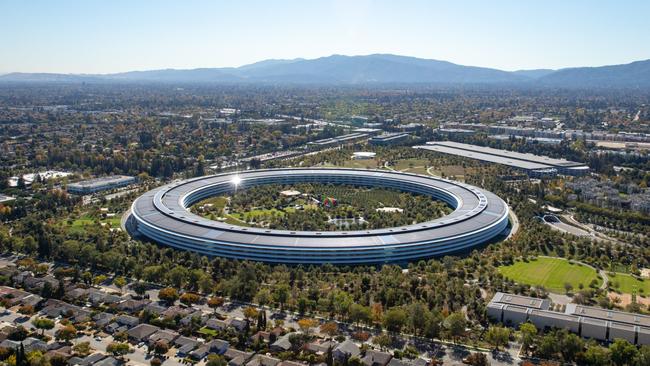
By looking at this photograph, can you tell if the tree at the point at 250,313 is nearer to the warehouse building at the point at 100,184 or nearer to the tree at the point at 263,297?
the tree at the point at 263,297

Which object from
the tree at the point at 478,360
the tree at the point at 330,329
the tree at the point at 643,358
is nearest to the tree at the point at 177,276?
the tree at the point at 330,329

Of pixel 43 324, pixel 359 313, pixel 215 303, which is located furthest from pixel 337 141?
pixel 43 324

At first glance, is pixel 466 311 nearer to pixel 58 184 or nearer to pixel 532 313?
Answer: pixel 532 313

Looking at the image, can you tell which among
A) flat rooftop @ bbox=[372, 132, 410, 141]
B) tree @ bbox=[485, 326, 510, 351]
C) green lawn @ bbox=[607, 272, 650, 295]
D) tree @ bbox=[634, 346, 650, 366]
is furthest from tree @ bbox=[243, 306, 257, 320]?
flat rooftop @ bbox=[372, 132, 410, 141]

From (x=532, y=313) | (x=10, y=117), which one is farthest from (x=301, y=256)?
(x=10, y=117)

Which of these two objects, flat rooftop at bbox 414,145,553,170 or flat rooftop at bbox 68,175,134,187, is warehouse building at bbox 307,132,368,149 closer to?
flat rooftop at bbox 414,145,553,170
